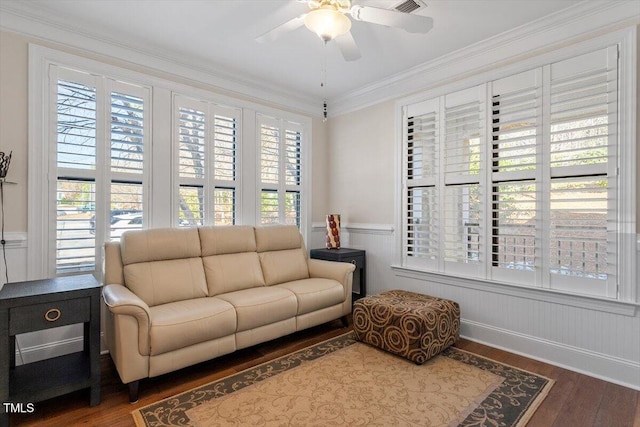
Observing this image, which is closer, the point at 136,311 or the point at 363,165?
Answer: the point at 136,311

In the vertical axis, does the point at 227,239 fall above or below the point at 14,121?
below

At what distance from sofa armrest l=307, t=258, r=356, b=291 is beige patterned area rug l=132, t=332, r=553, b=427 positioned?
0.86 metres

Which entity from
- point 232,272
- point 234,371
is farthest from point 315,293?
point 234,371

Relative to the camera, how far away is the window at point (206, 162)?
132 inches

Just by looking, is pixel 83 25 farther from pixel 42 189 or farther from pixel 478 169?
pixel 478 169

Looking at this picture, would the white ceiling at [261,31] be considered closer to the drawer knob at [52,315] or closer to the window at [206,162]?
the window at [206,162]

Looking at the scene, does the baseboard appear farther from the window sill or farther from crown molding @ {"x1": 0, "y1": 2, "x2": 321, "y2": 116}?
crown molding @ {"x1": 0, "y1": 2, "x2": 321, "y2": 116}

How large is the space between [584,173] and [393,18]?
188cm

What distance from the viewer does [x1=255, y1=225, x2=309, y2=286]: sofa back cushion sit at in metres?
3.52

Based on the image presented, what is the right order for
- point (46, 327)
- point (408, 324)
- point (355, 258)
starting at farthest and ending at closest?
point (355, 258), point (408, 324), point (46, 327)

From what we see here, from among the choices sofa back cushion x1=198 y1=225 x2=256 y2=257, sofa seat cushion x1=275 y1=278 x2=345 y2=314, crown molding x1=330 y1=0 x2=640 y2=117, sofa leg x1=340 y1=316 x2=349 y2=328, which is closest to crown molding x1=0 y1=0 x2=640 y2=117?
crown molding x1=330 y1=0 x2=640 y2=117

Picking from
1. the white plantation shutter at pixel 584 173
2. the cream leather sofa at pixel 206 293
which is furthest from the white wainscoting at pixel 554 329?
the cream leather sofa at pixel 206 293

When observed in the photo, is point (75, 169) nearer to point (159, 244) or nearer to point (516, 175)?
point (159, 244)

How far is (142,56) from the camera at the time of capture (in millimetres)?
3066
